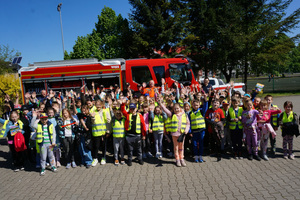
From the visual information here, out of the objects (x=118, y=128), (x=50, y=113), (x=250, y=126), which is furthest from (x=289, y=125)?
(x=50, y=113)

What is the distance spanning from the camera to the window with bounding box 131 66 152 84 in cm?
1016

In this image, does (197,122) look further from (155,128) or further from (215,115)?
(155,128)

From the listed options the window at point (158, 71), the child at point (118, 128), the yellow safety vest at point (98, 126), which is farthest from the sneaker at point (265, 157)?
the window at point (158, 71)

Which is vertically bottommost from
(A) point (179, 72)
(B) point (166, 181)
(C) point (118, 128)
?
(B) point (166, 181)

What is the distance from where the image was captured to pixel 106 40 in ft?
70.5

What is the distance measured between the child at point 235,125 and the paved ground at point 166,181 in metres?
0.41

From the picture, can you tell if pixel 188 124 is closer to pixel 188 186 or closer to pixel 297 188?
pixel 188 186

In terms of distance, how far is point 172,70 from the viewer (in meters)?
10.2

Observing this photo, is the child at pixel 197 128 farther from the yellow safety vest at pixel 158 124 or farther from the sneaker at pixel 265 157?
the sneaker at pixel 265 157

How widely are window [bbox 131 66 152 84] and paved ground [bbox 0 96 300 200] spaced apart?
5221 millimetres

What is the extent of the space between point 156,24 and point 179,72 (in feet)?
35.4

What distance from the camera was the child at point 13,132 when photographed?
5664 mm

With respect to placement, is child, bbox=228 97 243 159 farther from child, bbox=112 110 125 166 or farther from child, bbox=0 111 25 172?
child, bbox=0 111 25 172

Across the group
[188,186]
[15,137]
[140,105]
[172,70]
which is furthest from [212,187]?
[172,70]
